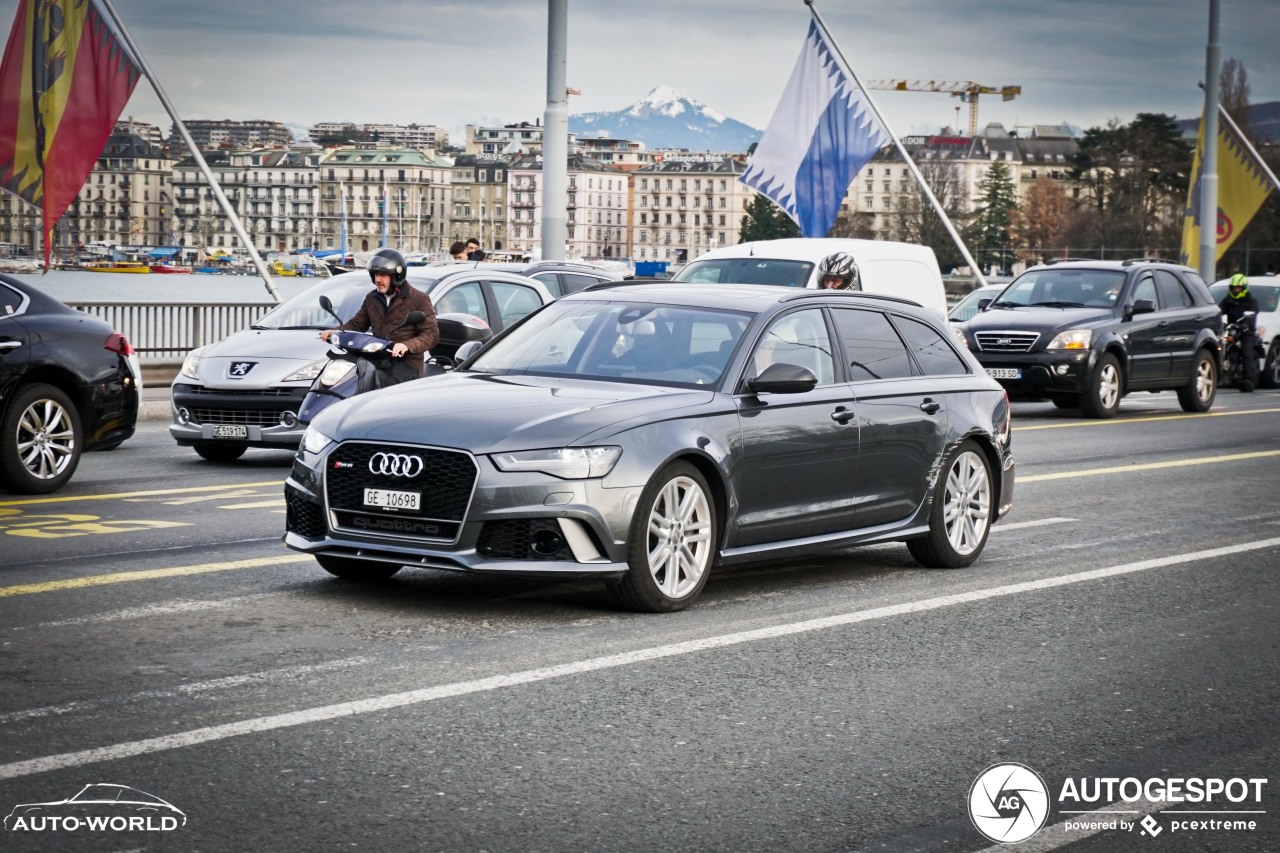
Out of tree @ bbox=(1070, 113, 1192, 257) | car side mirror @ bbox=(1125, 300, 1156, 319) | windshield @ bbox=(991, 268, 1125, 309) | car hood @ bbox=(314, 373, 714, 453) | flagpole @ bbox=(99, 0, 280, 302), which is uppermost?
tree @ bbox=(1070, 113, 1192, 257)

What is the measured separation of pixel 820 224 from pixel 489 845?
27547 mm

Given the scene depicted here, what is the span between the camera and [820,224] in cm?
3181

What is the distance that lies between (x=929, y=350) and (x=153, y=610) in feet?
15.0

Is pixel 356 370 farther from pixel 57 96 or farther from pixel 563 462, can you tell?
pixel 57 96

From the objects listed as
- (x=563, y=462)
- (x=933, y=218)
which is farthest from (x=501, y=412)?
(x=933, y=218)

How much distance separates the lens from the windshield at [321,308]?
16359 mm

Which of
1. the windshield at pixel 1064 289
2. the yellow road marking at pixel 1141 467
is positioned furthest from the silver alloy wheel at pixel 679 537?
the windshield at pixel 1064 289

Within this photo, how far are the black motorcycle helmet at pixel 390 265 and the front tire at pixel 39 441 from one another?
7.52 feet

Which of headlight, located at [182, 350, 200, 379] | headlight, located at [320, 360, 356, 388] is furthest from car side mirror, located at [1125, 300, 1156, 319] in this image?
headlight, located at [320, 360, 356, 388]

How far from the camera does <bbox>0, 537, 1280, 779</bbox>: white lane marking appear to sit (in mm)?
5566

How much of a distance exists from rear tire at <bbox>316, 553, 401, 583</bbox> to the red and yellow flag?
56.8ft

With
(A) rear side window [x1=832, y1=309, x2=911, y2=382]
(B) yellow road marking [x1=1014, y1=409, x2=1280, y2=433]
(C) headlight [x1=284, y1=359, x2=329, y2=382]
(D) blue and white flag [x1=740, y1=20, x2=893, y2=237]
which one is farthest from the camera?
(D) blue and white flag [x1=740, y1=20, x2=893, y2=237]

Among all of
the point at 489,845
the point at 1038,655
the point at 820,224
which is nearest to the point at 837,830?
the point at 489,845

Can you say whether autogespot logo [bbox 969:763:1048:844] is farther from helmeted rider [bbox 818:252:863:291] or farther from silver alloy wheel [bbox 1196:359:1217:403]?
silver alloy wheel [bbox 1196:359:1217:403]
